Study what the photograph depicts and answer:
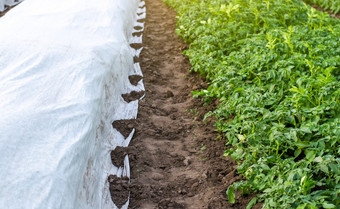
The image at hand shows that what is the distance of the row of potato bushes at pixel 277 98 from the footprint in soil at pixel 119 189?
801mm

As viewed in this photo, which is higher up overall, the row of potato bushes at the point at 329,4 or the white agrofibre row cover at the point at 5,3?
the white agrofibre row cover at the point at 5,3

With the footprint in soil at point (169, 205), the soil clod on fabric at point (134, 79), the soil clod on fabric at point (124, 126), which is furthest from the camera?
the soil clod on fabric at point (134, 79)

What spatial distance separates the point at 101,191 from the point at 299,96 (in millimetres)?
1674

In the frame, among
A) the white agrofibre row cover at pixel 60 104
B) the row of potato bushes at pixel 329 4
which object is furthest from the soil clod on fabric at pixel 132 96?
the row of potato bushes at pixel 329 4

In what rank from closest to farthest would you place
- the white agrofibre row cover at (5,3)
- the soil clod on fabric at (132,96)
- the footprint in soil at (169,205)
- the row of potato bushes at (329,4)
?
the footprint in soil at (169,205)
the soil clod on fabric at (132,96)
the row of potato bushes at (329,4)
the white agrofibre row cover at (5,3)

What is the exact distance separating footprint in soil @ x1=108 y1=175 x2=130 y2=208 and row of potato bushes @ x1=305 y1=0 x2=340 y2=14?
5.83 metres

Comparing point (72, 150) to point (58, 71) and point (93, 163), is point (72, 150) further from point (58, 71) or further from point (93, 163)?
point (58, 71)

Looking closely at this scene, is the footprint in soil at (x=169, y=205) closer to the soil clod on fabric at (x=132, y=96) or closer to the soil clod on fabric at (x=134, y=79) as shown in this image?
the soil clod on fabric at (x=132, y=96)

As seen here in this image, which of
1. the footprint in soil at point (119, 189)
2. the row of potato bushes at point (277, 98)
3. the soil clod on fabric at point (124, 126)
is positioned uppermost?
the row of potato bushes at point (277, 98)

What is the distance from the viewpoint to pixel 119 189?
104 inches

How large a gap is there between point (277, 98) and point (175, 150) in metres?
1.03

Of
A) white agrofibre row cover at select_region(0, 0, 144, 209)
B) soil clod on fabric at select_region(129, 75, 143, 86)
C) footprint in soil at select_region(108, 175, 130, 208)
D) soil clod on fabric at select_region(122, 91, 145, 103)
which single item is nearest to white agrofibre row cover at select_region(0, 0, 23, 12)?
white agrofibre row cover at select_region(0, 0, 144, 209)

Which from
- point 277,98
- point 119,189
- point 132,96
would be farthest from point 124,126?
point 277,98

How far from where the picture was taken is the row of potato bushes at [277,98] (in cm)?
207
